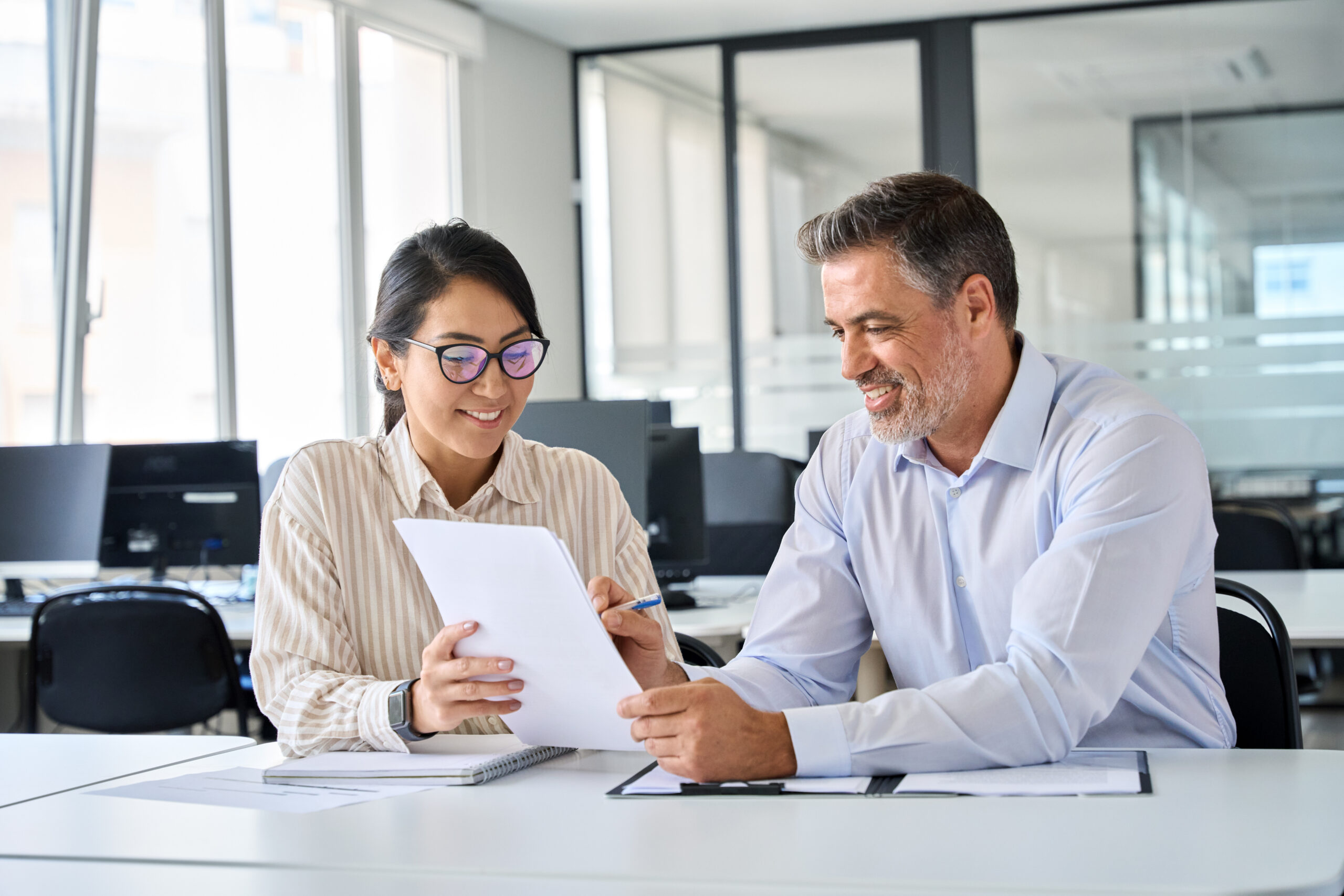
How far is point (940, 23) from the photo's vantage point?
6680 mm

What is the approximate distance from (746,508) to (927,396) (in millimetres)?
2533

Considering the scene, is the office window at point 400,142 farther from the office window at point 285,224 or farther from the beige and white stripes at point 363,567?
the beige and white stripes at point 363,567

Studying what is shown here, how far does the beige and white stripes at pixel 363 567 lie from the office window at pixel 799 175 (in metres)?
4.89

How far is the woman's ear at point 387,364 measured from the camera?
1888mm

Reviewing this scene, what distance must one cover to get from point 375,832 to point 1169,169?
5.97 meters

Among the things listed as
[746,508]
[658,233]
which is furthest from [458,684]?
[658,233]

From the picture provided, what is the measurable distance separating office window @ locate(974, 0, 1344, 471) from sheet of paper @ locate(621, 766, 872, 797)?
211 inches

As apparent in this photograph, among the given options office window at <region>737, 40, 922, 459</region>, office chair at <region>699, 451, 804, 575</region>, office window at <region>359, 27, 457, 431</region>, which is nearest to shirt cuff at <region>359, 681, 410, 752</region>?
office chair at <region>699, 451, 804, 575</region>

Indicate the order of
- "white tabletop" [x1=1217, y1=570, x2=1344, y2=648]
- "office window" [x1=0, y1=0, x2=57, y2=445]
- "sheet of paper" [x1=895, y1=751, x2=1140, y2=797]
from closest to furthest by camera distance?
"sheet of paper" [x1=895, y1=751, x2=1140, y2=797]
"white tabletop" [x1=1217, y1=570, x2=1344, y2=648]
"office window" [x1=0, y1=0, x2=57, y2=445]

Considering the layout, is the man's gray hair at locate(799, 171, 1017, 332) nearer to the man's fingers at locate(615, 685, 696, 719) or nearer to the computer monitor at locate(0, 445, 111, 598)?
the man's fingers at locate(615, 685, 696, 719)

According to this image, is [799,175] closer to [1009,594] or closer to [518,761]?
[1009,594]

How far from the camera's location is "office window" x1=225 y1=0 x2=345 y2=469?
5.18 m

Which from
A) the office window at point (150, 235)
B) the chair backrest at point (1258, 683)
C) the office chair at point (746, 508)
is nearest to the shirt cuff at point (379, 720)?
the chair backrest at point (1258, 683)

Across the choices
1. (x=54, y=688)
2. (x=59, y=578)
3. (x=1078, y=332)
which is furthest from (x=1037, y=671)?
(x=1078, y=332)
